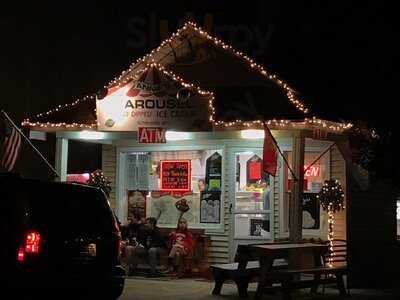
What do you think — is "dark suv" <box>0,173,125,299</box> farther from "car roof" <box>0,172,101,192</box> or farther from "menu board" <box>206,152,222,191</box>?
"menu board" <box>206,152,222,191</box>

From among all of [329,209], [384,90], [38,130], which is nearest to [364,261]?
[329,209]

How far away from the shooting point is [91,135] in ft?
45.3

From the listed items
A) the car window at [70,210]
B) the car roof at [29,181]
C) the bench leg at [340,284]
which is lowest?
the bench leg at [340,284]

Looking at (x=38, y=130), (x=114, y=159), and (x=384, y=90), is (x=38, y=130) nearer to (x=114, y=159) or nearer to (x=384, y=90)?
(x=114, y=159)

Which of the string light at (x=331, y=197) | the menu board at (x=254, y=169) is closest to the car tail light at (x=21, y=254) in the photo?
the string light at (x=331, y=197)

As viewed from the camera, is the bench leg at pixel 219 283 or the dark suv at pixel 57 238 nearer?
the dark suv at pixel 57 238

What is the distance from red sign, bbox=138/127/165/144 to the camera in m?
12.6

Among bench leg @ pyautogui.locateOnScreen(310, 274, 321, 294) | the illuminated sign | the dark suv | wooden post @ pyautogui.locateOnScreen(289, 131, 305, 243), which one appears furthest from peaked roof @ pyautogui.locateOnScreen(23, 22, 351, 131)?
the dark suv

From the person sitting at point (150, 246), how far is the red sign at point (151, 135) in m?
2.48

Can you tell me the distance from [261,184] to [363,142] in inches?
99.3

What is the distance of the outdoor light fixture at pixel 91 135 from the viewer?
13442 mm

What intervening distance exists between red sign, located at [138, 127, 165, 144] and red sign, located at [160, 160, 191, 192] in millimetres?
2797

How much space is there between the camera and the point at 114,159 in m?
16.2

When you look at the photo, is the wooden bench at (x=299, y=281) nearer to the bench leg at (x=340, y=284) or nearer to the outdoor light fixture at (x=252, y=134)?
the bench leg at (x=340, y=284)
